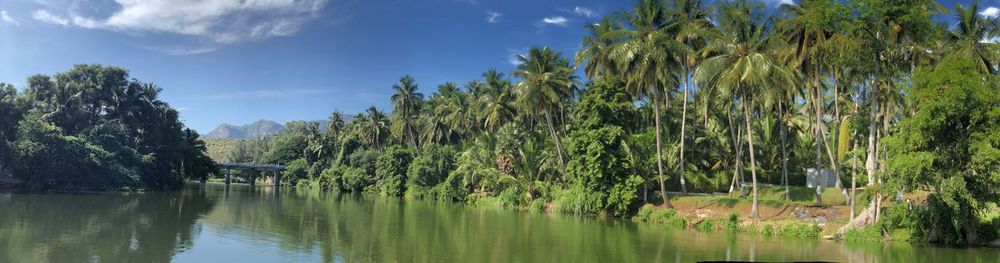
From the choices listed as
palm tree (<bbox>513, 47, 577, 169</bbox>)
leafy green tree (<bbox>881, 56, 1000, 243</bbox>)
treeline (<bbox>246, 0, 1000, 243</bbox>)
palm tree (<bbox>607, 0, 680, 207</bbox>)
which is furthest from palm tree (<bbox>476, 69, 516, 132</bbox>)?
leafy green tree (<bbox>881, 56, 1000, 243</bbox>)

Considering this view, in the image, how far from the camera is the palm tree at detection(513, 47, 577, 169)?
44.7 m

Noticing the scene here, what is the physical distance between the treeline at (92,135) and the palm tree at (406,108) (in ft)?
85.0

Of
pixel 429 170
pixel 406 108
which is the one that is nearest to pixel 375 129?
pixel 406 108

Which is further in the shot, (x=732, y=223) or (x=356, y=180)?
(x=356, y=180)

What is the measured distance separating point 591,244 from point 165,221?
830 inches

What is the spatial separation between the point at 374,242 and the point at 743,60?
20298mm

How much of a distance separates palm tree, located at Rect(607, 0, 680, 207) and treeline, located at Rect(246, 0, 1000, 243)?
0.10m

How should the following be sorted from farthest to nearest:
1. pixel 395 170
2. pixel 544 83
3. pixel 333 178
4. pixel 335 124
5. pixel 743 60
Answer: pixel 335 124 < pixel 333 178 < pixel 395 170 < pixel 544 83 < pixel 743 60

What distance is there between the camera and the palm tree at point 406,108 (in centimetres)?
7881

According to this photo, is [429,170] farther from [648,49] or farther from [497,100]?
[648,49]

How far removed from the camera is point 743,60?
3073 centimetres

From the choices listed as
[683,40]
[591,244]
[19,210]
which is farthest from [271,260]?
[683,40]

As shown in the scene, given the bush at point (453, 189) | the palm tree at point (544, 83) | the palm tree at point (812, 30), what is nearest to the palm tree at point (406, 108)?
the bush at point (453, 189)

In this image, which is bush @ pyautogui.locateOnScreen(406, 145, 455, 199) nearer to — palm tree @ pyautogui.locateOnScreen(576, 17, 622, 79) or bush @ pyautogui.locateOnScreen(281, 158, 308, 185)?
palm tree @ pyautogui.locateOnScreen(576, 17, 622, 79)
